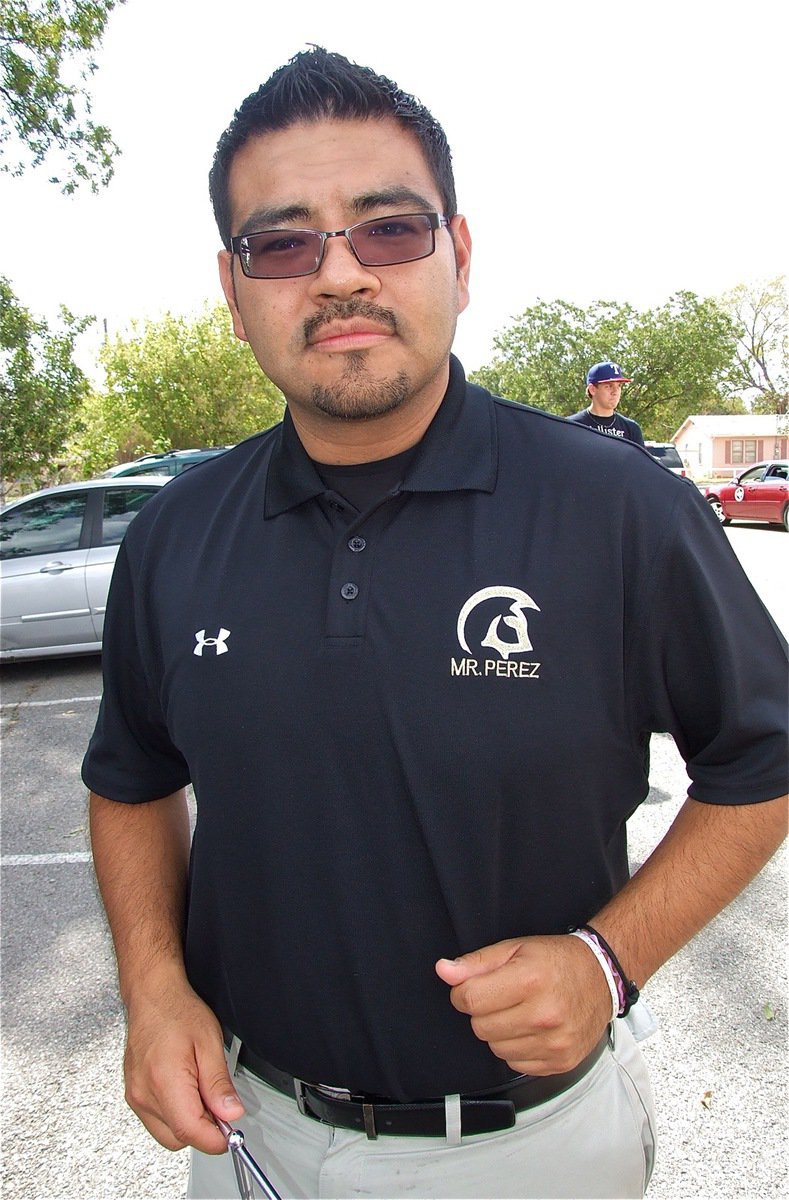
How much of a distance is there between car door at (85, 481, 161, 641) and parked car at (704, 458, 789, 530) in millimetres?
14743

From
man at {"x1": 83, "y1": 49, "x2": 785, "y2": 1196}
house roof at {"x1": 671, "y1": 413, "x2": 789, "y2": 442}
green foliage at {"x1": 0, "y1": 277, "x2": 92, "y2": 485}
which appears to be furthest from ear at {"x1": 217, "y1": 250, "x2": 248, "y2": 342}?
house roof at {"x1": 671, "y1": 413, "x2": 789, "y2": 442}

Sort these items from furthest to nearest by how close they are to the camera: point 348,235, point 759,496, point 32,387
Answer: point 759,496
point 32,387
point 348,235

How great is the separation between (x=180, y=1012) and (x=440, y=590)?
79 centimetres

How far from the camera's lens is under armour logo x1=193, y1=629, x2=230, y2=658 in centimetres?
142

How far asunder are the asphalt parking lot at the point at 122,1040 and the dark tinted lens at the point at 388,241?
2.48m

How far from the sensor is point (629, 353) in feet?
132

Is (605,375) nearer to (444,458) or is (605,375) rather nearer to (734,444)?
(444,458)

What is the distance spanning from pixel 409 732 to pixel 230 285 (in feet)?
2.96

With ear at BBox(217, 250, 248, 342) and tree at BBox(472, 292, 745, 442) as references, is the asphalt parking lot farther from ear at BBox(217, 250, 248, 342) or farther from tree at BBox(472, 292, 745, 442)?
tree at BBox(472, 292, 745, 442)

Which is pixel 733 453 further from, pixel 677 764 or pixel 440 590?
pixel 440 590

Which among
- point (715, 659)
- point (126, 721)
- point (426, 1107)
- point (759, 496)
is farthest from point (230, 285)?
point (759, 496)

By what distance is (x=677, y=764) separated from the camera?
551 cm

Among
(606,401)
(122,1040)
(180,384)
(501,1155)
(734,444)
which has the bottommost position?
(122,1040)

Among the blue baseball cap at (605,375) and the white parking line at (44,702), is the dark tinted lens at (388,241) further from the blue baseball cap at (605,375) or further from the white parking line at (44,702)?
the white parking line at (44,702)
